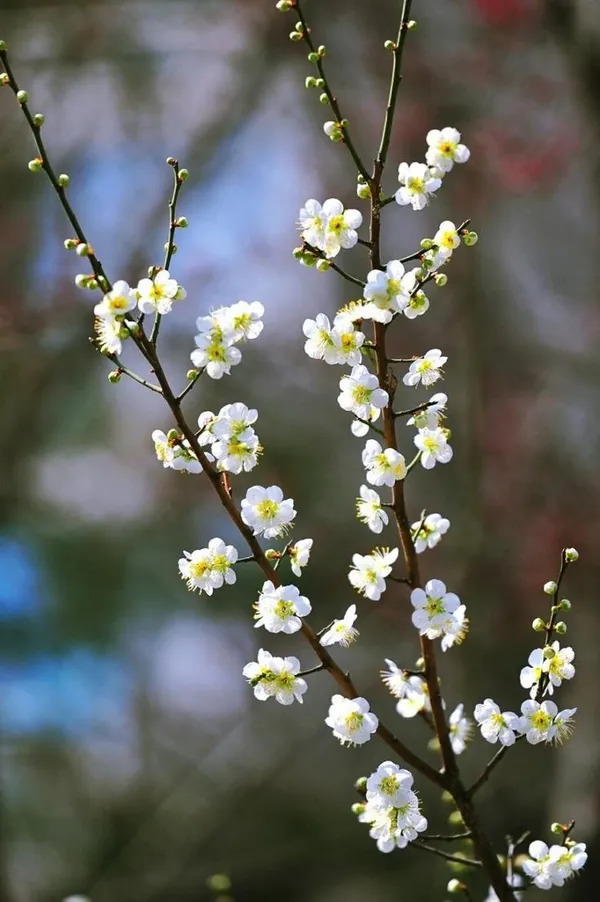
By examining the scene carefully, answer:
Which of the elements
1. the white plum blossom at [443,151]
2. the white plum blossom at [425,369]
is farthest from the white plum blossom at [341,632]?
the white plum blossom at [443,151]

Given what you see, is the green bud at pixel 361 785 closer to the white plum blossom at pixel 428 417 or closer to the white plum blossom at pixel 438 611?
the white plum blossom at pixel 438 611

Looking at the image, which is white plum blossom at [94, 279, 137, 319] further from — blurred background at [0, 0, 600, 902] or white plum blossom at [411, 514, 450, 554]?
blurred background at [0, 0, 600, 902]

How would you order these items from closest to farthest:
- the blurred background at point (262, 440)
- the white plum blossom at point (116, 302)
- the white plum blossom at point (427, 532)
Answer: the white plum blossom at point (116, 302) < the white plum blossom at point (427, 532) < the blurred background at point (262, 440)

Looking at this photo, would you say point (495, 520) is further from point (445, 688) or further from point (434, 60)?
point (434, 60)

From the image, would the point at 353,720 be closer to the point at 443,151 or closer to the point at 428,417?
the point at 428,417

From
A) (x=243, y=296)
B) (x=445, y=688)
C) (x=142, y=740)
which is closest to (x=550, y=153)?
(x=243, y=296)

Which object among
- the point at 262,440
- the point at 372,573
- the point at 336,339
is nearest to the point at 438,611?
the point at 372,573
